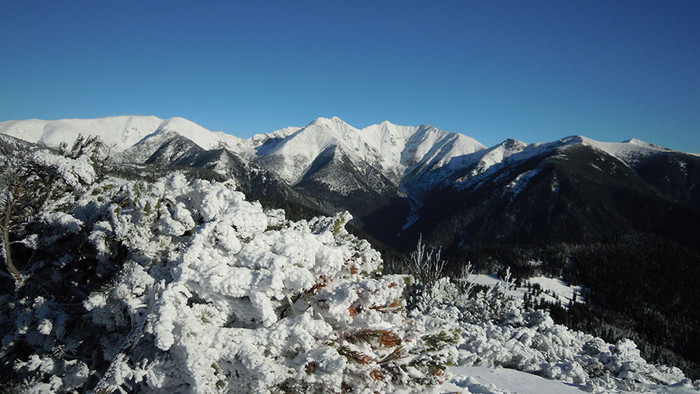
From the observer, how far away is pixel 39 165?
9.75m

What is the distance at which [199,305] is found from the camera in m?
6.39

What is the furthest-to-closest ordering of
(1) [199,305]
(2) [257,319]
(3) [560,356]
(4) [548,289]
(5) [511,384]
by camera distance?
(4) [548,289] → (3) [560,356] → (5) [511,384] → (2) [257,319] → (1) [199,305]

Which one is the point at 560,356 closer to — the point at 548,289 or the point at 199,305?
the point at 199,305

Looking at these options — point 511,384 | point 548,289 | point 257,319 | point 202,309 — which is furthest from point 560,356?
point 548,289

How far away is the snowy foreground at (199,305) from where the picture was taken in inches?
235

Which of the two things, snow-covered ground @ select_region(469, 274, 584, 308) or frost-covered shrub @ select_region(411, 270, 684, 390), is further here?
snow-covered ground @ select_region(469, 274, 584, 308)

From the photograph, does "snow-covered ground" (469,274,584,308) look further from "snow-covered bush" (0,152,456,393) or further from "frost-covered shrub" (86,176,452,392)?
"snow-covered bush" (0,152,456,393)

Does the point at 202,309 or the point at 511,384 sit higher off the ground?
the point at 202,309

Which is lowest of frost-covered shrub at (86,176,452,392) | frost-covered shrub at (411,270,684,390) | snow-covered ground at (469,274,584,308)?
snow-covered ground at (469,274,584,308)

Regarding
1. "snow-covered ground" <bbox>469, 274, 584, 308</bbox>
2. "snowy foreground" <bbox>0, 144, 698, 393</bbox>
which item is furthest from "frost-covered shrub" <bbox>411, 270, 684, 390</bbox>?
"snow-covered ground" <bbox>469, 274, 584, 308</bbox>

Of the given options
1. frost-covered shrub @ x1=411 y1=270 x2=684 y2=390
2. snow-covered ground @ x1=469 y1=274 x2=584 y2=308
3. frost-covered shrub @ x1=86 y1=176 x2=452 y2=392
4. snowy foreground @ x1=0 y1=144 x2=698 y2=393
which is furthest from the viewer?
snow-covered ground @ x1=469 y1=274 x2=584 y2=308

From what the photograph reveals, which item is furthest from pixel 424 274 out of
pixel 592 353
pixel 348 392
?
pixel 348 392

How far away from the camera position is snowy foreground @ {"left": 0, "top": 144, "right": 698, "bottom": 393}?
19.6ft

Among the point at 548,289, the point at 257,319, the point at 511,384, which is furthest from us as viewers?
the point at 548,289
